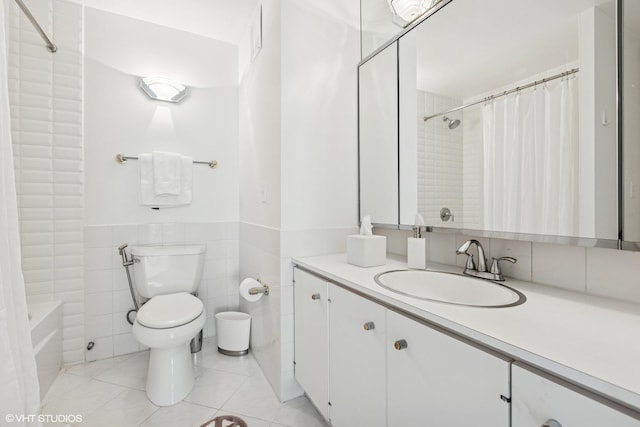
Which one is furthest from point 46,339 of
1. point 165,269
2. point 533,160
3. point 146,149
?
point 533,160

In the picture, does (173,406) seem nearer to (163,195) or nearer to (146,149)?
(163,195)

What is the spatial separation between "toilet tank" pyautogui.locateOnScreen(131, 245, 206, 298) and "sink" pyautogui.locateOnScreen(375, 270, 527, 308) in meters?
1.38

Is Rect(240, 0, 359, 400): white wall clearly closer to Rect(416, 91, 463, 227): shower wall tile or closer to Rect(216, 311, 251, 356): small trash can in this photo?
Rect(216, 311, 251, 356): small trash can

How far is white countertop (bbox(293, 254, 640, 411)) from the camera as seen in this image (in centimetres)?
49

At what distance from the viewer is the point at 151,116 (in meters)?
2.16

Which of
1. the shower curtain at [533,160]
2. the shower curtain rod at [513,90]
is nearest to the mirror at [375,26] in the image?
the shower curtain rod at [513,90]

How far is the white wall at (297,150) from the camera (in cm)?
157

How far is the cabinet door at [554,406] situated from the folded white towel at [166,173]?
215cm

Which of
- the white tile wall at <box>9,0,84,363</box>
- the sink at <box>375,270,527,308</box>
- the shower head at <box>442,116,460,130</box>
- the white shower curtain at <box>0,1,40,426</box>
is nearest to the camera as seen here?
the white shower curtain at <box>0,1,40,426</box>

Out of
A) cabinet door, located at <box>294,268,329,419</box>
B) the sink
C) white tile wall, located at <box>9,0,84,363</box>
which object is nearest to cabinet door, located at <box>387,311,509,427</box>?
the sink

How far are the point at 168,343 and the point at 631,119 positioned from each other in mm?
1970

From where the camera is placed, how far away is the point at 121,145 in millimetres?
2072

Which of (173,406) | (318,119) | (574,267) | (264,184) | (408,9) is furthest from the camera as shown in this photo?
(264,184)

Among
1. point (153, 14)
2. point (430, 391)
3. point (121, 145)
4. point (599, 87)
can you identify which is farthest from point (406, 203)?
point (153, 14)
